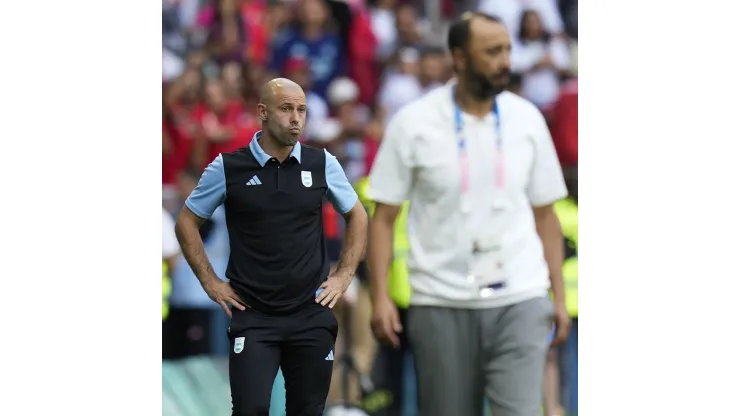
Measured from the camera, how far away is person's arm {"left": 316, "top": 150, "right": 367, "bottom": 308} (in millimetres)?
5539

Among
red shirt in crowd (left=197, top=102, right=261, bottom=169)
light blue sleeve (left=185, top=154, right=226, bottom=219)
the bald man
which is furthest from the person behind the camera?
red shirt in crowd (left=197, top=102, right=261, bottom=169)

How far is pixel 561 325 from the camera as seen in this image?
5859 millimetres

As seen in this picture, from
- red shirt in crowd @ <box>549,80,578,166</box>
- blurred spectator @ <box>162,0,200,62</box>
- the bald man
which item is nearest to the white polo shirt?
red shirt in crowd @ <box>549,80,578,166</box>

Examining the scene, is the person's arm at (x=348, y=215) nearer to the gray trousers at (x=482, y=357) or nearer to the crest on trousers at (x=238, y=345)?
the gray trousers at (x=482, y=357)

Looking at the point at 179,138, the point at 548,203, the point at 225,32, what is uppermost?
the point at 225,32

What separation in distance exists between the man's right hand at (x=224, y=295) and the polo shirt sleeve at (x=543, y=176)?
4.95 feet

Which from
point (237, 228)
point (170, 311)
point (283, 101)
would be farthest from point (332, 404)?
point (283, 101)

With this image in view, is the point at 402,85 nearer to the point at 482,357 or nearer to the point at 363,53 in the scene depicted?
the point at 363,53

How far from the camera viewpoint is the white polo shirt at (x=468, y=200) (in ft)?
18.7

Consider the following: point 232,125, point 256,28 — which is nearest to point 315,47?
point 256,28

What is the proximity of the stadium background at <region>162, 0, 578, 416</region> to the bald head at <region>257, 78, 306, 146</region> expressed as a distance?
64 cm

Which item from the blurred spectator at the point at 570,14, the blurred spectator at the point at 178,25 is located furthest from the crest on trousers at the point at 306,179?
the blurred spectator at the point at 570,14

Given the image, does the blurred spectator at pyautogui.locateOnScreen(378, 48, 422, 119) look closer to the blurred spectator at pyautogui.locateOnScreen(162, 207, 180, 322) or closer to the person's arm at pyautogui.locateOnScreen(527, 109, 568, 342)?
the person's arm at pyautogui.locateOnScreen(527, 109, 568, 342)

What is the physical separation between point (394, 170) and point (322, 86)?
81cm
